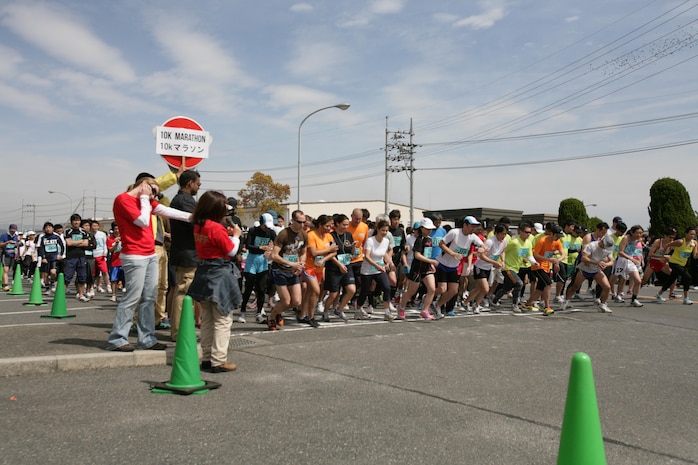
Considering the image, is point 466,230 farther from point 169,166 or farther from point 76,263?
point 76,263

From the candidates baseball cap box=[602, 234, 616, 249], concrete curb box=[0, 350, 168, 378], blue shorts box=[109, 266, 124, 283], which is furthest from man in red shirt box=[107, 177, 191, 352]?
baseball cap box=[602, 234, 616, 249]

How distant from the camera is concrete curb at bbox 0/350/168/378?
5.17 meters

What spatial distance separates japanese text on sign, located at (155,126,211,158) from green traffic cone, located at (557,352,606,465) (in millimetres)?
5723

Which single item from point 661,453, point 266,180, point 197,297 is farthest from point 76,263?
point 266,180

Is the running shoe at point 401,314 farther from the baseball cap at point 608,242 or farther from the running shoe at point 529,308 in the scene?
the baseball cap at point 608,242

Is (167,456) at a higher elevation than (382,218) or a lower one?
lower

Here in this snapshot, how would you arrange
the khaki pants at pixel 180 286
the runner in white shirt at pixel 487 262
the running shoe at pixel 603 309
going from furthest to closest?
the running shoe at pixel 603 309 < the runner in white shirt at pixel 487 262 < the khaki pants at pixel 180 286

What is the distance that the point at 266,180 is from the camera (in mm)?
58000

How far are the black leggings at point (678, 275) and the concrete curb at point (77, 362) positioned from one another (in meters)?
13.0

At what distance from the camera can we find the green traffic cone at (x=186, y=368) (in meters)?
4.75

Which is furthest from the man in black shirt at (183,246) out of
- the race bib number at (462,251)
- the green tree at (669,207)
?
the green tree at (669,207)

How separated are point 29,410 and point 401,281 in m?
9.60

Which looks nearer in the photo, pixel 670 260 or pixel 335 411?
pixel 335 411

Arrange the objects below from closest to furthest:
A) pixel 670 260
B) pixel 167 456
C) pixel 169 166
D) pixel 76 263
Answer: pixel 167 456 < pixel 169 166 < pixel 76 263 < pixel 670 260
